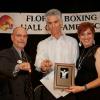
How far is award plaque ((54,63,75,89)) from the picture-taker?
9.91 feet

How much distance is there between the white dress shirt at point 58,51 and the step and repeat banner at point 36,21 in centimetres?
124

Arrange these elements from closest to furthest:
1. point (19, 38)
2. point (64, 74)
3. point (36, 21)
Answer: point (64, 74) → point (19, 38) → point (36, 21)

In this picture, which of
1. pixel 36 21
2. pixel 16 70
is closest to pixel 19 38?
pixel 16 70

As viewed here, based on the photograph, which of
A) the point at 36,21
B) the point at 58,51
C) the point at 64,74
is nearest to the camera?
the point at 64,74

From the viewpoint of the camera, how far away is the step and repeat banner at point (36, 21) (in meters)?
4.78

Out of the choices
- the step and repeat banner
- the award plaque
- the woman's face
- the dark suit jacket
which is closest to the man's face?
the dark suit jacket

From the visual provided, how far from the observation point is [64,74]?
9.95 ft

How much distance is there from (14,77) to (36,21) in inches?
72.1

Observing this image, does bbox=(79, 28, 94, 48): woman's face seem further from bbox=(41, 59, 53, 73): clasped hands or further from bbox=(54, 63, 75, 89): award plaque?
bbox=(41, 59, 53, 73): clasped hands

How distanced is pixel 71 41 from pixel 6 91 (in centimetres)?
90

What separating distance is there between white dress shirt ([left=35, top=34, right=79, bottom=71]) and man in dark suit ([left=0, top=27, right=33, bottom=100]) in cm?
28

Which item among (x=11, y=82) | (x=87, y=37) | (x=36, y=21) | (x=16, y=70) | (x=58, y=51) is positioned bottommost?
(x=11, y=82)

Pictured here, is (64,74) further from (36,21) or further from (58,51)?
(36,21)
